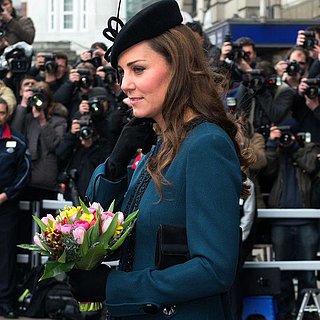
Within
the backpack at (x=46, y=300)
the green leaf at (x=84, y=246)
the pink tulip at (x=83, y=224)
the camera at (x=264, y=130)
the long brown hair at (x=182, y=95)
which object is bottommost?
the backpack at (x=46, y=300)

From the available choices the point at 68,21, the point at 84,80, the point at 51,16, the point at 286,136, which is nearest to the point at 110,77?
the point at 84,80

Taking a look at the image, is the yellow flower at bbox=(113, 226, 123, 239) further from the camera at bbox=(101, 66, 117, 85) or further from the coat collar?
the camera at bbox=(101, 66, 117, 85)

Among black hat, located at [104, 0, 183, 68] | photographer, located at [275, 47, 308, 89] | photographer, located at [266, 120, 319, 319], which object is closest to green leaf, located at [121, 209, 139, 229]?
black hat, located at [104, 0, 183, 68]

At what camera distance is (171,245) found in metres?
2.65

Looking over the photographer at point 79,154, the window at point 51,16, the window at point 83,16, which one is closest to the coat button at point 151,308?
the photographer at point 79,154

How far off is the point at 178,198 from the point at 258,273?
465 cm

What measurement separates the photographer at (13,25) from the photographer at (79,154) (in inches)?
99.6

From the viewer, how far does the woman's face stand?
9.10 ft

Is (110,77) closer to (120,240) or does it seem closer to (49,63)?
(49,63)

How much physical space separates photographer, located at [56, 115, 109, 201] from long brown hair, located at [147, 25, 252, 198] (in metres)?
5.61

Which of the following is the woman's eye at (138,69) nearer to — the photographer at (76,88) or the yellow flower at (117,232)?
the yellow flower at (117,232)

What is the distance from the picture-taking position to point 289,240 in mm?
8000

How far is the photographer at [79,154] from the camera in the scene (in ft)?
27.8

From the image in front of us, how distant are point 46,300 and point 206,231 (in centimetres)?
593
